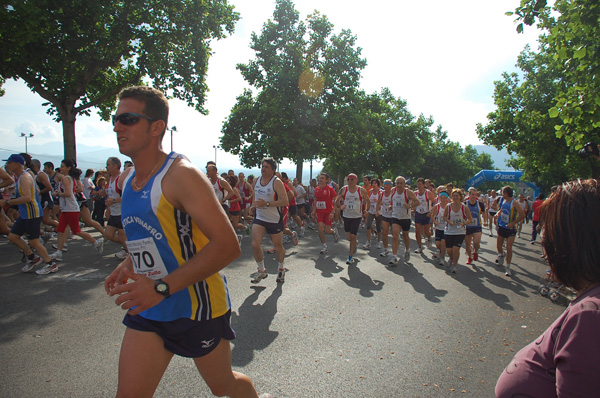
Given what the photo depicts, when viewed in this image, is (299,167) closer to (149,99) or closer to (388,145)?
(388,145)

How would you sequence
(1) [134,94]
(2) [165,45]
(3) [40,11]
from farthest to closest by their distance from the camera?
(2) [165,45], (3) [40,11], (1) [134,94]

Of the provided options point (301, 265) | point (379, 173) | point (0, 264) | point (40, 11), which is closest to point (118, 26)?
point (40, 11)

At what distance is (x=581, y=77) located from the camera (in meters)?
8.09

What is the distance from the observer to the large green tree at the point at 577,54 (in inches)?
285

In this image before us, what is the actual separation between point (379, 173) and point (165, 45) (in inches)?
1443

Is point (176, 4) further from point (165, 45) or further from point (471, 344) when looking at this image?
point (471, 344)

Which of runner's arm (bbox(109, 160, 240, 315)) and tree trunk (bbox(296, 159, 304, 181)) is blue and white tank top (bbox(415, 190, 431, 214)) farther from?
tree trunk (bbox(296, 159, 304, 181))

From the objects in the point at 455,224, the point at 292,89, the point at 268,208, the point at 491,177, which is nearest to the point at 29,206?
the point at 268,208

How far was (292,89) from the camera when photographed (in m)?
26.9

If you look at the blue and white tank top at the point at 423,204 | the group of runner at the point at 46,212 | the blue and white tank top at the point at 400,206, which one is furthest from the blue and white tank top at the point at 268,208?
the blue and white tank top at the point at 423,204

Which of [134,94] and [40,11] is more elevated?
[40,11]

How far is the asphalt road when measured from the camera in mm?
3412

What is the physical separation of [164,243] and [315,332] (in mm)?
3119

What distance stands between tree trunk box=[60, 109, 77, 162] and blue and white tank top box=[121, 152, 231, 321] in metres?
19.3
